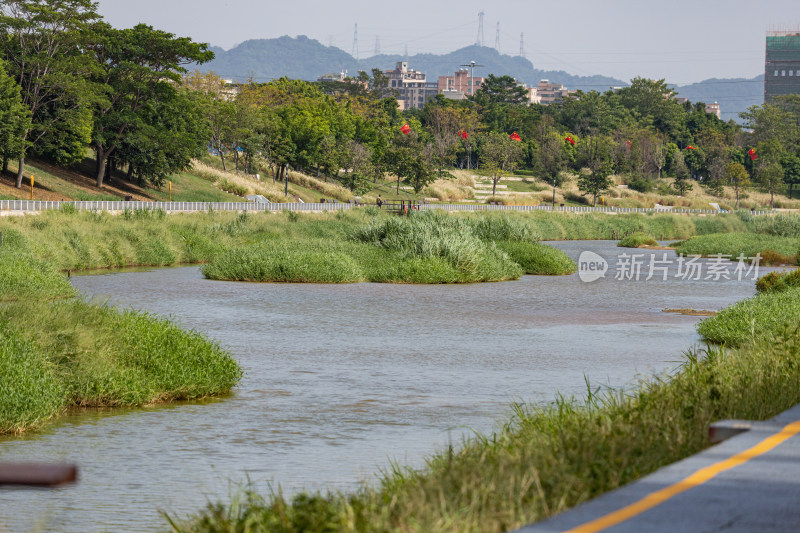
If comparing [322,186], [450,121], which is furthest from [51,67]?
[450,121]

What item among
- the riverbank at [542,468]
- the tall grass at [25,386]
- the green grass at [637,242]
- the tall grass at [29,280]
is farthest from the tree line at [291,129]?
the riverbank at [542,468]

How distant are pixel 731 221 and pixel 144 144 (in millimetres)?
49329

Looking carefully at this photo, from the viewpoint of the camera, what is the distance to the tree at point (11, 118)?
70562 mm

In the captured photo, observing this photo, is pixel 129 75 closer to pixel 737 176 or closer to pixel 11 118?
pixel 11 118

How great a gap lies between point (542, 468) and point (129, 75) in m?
80.5

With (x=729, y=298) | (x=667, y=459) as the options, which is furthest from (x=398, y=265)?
(x=667, y=459)

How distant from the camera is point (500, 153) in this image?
150 metres

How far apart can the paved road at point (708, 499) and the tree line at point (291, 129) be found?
6934 cm

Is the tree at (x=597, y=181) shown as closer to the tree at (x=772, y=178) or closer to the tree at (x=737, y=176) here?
the tree at (x=737, y=176)

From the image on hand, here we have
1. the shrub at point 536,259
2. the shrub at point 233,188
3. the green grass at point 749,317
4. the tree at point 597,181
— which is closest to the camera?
the green grass at point 749,317

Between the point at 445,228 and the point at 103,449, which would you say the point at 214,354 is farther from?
the point at 445,228

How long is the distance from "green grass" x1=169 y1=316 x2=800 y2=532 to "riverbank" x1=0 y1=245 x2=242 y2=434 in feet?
17.7

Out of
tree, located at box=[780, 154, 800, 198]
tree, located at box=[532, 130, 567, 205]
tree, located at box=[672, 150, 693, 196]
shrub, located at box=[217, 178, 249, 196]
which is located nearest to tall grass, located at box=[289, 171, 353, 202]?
shrub, located at box=[217, 178, 249, 196]

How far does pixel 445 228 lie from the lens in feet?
151
